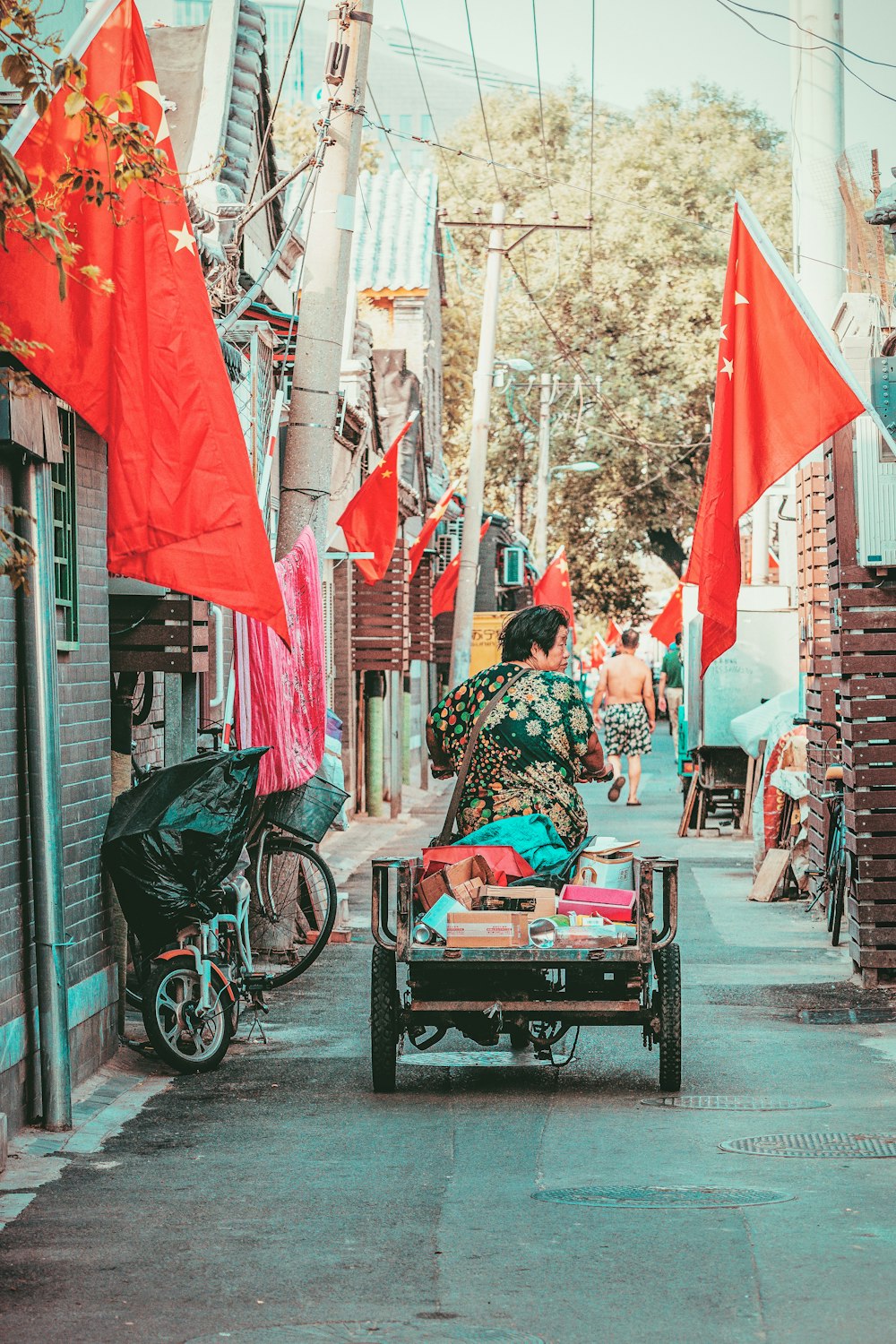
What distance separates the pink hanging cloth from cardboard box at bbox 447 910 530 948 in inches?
137

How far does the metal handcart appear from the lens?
23.4 ft

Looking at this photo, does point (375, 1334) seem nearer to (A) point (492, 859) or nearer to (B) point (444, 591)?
(A) point (492, 859)

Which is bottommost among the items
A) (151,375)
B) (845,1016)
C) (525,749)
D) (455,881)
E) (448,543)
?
(845,1016)

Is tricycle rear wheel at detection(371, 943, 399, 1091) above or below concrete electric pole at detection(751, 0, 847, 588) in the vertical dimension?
below

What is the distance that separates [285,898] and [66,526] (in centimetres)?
376

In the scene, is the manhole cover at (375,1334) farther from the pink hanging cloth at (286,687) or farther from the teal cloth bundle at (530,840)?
the pink hanging cloth at (286,687)

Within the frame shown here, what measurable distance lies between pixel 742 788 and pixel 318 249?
10.5 m

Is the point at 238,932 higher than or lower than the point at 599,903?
lower

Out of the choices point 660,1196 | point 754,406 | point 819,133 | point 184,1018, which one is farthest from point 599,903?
point 819,133

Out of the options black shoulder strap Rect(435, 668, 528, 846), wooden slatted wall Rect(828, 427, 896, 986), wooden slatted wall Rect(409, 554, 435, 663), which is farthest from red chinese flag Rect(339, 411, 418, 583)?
black shoulder strap Rect(435, 668, 528, 846)

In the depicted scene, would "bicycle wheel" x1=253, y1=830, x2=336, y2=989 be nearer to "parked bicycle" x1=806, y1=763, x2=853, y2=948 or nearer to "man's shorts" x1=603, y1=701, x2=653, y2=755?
"parked bicycle" x1=806, y1=763, x2=853, y2=948

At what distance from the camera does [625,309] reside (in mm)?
42250

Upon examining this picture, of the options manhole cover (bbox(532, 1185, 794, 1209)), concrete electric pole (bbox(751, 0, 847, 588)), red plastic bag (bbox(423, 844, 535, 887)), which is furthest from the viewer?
concrete electric pole (bbox(751, 0, 847, 588))

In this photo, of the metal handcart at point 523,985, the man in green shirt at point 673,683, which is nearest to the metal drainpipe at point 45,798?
the metal handcart at point 523,985
